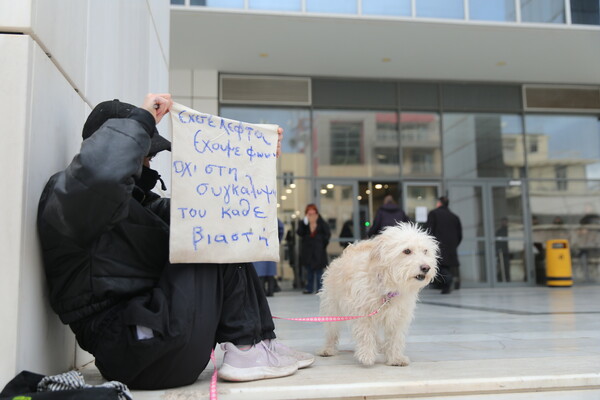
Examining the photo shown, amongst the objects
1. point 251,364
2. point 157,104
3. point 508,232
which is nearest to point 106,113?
point 157,104

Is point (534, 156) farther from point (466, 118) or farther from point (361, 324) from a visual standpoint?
point (361, 324)

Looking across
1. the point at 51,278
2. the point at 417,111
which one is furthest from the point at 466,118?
the point at 51,278

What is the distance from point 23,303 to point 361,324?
6.39 ft

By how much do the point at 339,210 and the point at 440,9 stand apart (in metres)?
5.25

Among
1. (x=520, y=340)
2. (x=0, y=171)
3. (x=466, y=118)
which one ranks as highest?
(x=466, y=118)

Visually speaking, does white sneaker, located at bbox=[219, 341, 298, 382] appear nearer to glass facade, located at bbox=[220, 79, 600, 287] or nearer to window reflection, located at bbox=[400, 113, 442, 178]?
glass facade, located at bbox=[220, 79, 600, 287]

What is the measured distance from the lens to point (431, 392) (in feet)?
8.84

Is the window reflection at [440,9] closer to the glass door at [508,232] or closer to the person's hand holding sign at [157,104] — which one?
the glass door at [508,232]

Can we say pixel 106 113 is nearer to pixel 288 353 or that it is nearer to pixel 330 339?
pixel 288 353

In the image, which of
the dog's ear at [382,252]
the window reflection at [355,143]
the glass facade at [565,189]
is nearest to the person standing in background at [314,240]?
the window reflection at [355,143]

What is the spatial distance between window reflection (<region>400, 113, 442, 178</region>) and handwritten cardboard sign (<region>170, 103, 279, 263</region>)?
11188mm

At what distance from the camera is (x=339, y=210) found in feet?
43.8

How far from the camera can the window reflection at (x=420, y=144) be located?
1386 centimetres

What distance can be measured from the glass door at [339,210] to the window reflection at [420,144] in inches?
64.4
